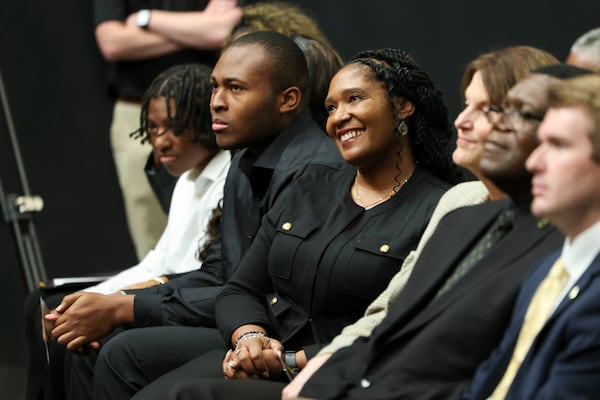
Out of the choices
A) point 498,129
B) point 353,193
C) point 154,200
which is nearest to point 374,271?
point 353,193

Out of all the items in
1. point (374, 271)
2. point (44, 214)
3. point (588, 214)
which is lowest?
point (44, 214)

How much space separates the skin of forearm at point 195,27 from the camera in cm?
432

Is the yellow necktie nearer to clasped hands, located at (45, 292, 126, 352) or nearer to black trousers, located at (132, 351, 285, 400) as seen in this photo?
black trousers, located at (132, 351, 285, 400)

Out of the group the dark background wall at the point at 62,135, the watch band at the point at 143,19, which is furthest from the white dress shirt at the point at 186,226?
the dark background wall at the point at 62,135

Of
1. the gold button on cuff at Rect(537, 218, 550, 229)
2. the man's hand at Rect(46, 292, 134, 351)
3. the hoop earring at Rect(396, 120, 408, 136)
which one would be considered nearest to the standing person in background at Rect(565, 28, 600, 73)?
the hoop earring at Rect(396, 120, 408, 136)

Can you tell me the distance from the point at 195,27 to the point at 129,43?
0.32m

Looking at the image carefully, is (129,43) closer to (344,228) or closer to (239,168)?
(239,168)

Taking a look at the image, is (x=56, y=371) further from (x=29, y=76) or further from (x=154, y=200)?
(x=29, y=76)

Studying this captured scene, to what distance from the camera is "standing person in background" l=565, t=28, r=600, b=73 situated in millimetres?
2850

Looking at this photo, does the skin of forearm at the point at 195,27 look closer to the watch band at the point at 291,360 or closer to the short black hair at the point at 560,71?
the watch band at the point at 291,360

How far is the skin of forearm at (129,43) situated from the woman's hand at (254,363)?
217 centimetres

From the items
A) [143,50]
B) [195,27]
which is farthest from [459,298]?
[143,50]

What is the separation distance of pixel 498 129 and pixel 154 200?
2.69 m

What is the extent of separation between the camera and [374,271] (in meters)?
2.55
